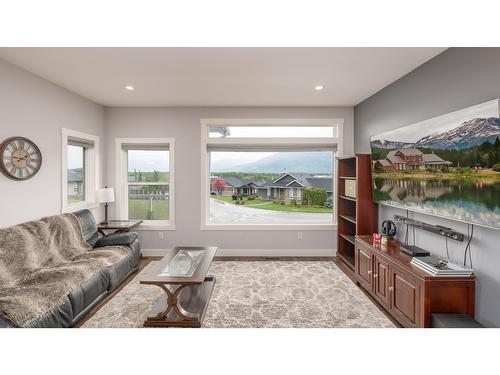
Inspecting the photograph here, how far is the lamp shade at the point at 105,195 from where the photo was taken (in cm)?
415

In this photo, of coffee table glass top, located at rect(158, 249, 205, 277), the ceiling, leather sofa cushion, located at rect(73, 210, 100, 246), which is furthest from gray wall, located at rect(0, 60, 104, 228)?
coffee table glass top, located at rect(158, 249, 205, 277)

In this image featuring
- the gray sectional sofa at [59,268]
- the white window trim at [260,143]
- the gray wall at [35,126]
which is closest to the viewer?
the gray sectional sofa at [59,268]

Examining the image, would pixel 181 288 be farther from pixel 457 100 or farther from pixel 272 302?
pixel 457 100

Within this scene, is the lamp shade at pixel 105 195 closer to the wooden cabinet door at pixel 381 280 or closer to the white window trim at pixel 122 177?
the white window trim at pixel 122 177

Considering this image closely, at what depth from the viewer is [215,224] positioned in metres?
4.57

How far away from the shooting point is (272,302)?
2871 mm

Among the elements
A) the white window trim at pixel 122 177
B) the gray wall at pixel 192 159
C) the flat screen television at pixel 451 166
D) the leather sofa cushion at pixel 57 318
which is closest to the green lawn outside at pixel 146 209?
the white window trim at pixel 122 177

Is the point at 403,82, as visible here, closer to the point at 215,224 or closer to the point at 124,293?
the point at 215,224

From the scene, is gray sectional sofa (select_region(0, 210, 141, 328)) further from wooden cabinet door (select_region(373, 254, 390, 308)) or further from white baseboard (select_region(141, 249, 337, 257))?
wooden cabinet door (select_region(373, 254, 390, 308))

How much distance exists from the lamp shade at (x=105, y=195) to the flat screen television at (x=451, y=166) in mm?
4160

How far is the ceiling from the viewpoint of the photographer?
2.51 meters

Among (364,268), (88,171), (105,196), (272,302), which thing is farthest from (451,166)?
(88,171)
